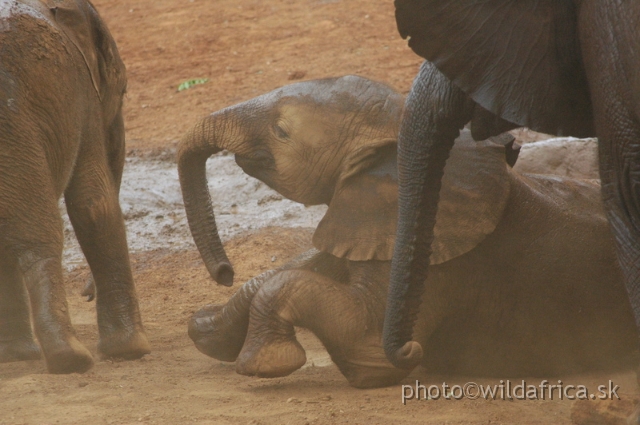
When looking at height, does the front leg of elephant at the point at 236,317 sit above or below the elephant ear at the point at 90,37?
below

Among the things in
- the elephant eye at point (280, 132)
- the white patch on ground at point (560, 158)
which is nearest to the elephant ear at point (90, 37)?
the elephant eye at point (280, 132)

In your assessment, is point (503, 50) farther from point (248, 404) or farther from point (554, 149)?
point (554, 149)

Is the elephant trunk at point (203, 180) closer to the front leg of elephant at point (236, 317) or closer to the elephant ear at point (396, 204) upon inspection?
the front leg of elephant at point (236, 317)

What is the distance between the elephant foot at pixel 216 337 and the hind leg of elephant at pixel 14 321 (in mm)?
818

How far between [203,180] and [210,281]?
2.29 metres

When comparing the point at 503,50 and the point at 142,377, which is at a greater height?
the point at 503,50

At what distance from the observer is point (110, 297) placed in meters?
5.11

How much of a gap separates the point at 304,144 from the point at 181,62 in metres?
9.49

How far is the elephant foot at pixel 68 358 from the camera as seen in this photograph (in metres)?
4.24

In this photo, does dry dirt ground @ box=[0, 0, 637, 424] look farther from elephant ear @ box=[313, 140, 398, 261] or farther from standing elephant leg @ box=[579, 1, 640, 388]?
standing elephant leg @ box=[579, 1, 640, 388]

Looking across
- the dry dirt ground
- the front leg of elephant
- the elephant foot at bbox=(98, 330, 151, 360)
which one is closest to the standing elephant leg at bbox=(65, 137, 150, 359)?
the elephant foot at bbox=(98, 330, 151, 360)

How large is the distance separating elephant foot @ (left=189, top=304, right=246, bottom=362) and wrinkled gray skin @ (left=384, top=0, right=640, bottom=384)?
1156 mm

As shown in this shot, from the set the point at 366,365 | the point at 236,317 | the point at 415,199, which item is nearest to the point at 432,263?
the point at 366,365

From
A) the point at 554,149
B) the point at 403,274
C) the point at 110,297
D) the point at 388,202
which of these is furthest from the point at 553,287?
the point at 554,149
